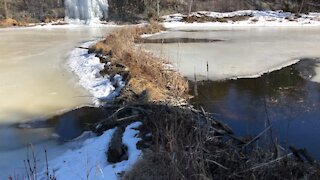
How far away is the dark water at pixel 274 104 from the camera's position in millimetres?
7480

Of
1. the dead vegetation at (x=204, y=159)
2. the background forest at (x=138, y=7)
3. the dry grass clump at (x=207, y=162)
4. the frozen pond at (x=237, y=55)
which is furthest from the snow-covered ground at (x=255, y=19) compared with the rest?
the dry grass clump at (x=207, y=162)

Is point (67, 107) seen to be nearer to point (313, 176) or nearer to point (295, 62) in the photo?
point (313, 176)

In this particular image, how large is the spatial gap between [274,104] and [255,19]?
27044 millimetres

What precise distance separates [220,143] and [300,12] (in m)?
34.4

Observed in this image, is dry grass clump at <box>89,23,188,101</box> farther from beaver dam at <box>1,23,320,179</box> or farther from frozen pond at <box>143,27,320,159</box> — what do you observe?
frozen pond at <box>143,27,320,159</box>

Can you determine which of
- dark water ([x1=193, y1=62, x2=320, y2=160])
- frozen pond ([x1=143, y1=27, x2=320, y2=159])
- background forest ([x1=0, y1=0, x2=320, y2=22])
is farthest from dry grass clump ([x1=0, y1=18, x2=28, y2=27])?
dark water ([x1=193, y1=62, x2=320, y2=160])

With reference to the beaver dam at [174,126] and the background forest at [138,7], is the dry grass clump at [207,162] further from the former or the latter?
the background forest at [138,7]

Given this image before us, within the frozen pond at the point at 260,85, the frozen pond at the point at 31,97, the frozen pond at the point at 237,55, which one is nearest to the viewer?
the frozen pond at the point at 31,97

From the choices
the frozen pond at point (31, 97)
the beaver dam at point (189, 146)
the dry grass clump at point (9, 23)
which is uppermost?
the beaver dam at point (189, 146)

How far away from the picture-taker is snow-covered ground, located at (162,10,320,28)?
3275cm

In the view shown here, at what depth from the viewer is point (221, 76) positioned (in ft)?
40.1

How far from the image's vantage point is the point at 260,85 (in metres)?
11.3

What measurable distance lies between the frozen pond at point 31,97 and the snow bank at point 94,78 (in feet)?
0.80

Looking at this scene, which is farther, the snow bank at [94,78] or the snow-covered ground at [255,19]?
the snow-covered ground at [255,19]
